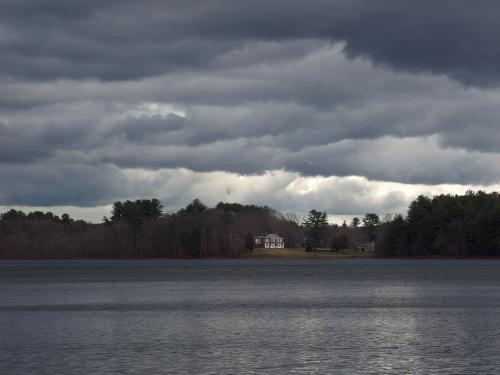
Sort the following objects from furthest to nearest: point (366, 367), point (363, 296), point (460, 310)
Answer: point (363, 296) → point (460, 310) → point (366, 367)

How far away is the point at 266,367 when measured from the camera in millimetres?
37844

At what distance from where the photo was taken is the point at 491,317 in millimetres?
60625

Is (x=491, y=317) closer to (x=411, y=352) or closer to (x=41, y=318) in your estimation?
(x=411, y=352)

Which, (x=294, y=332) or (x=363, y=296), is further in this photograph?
(x=363, y=296)

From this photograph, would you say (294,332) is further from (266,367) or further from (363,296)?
(363,296)

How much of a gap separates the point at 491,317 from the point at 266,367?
28.3m

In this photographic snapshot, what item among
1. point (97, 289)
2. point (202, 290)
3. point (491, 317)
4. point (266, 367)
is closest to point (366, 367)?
point (266, 367)

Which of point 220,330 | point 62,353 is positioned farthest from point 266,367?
point 220,330

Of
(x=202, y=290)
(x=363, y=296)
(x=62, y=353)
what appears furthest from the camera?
(x=202, y=290)

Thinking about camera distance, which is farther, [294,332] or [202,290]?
[202,290]

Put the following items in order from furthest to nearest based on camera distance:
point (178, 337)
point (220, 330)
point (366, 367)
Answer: point (220, 330) < point (178, 337) < point (366, 367)

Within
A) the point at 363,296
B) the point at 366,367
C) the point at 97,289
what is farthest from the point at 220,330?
the point at 97,289

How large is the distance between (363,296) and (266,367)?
51.4m

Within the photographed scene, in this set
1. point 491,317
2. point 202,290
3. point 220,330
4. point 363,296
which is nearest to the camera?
point 220,330
